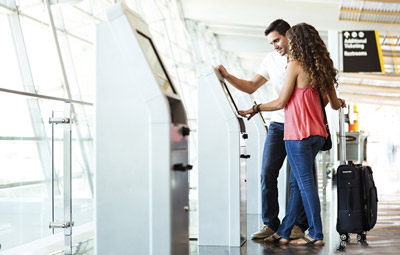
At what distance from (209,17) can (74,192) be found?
993 cm

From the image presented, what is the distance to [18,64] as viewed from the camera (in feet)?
18.9

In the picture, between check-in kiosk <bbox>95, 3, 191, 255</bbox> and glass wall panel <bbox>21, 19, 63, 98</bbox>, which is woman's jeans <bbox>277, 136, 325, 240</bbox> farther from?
glass wall panel <bbox>21, 19, 63, 98</bbox>

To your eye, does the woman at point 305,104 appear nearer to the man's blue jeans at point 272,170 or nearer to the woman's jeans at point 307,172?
the woman's jeans at point 307,172

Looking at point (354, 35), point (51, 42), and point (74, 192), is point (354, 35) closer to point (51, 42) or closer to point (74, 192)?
point (51, 42)

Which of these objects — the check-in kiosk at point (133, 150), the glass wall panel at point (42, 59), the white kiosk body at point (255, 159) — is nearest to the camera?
the check-in kiosk at point (133, 150)

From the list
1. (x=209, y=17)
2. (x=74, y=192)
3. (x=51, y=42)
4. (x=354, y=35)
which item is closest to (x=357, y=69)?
(x=354, y=35)

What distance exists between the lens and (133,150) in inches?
85.5

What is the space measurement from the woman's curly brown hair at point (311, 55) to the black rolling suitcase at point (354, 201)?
63cm

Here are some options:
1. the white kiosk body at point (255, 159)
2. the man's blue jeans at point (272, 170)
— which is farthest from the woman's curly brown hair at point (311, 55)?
the white kiosk body at point (255, 159)

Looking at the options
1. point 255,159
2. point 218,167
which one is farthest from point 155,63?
point 255,159

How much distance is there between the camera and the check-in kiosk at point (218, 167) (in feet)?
11.4

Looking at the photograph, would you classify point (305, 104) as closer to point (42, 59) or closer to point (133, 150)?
point (133, 150)

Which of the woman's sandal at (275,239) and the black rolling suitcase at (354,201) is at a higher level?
the black rolling suitcase at (354,201)

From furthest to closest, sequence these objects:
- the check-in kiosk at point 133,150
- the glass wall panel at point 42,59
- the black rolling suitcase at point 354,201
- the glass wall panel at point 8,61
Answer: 1. the glass wall panel at point 42,59
2. the glass wall panel at point 8,61
3. the black rolling suitcase at point 354,201
4. the check-in kiosk at point 133,150
